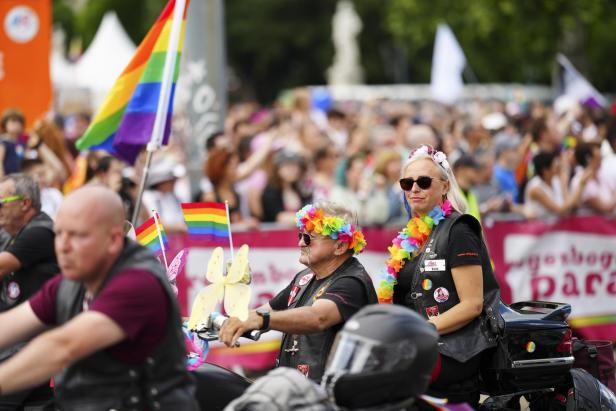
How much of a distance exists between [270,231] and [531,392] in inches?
193

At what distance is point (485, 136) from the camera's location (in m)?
16.0

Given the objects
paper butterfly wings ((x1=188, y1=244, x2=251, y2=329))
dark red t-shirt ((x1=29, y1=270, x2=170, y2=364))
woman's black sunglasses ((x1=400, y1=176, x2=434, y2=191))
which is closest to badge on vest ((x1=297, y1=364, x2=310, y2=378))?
paper butterfly wings ((x1=188, y1=244, x2=251, y2=329))

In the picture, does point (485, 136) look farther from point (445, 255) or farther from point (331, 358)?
point (331, 358)

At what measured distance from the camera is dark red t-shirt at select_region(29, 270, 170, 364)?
443 cm

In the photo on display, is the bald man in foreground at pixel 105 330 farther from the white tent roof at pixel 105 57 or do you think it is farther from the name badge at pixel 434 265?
the white tent roof at pixel 105 57

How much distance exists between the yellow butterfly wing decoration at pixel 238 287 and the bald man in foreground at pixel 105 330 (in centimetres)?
70

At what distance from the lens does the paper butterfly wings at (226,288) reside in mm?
5477

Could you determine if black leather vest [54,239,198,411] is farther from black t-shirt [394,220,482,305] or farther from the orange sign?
the orange sign

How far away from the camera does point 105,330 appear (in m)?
4.37

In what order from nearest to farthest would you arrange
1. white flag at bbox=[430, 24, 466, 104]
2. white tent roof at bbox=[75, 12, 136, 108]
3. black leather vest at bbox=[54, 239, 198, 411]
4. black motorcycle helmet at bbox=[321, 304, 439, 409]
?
black leather vest at bbox=[54, 239, 198, 411] → black motorcycle helmet at bbox=[321, 304, 439, 409] → white flag at bbox=[430, 24, 466, 104] → white tent roof at bbox=[75, 12, 136, 108]

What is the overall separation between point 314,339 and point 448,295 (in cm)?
78

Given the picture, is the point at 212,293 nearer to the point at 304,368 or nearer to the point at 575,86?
the point at 304,368

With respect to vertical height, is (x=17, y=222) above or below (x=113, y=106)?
below

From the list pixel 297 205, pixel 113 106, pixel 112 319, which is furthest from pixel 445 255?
pixel 297 205
